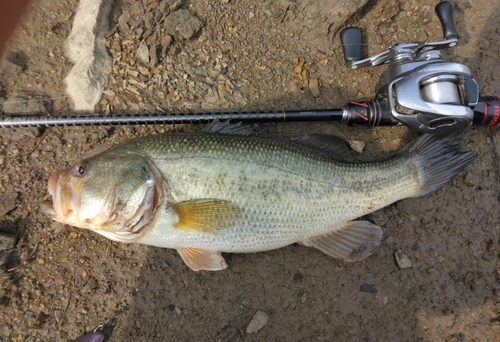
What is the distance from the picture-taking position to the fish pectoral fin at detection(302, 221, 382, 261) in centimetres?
277

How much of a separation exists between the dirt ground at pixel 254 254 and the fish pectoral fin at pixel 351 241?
196 millimetres

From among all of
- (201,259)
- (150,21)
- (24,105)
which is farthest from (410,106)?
(24,105)

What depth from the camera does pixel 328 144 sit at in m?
2.81

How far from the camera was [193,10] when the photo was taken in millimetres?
3219

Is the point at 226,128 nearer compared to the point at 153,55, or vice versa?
the point at 226,128

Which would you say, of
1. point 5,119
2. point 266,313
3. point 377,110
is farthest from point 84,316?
point 377,110

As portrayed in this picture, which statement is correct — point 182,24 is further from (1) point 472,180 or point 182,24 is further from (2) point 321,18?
(1) point 472,180

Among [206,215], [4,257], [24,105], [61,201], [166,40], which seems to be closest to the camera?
[61,201]

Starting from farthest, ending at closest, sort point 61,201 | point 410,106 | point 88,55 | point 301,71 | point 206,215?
point 301,71 → point 88,55 → point 410,106 → point 206,215 → point 61,201

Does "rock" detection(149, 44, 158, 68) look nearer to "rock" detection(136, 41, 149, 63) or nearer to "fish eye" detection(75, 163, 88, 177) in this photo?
"rock" detection(136, 41, 149, 63)

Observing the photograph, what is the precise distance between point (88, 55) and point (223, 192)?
6.23ft

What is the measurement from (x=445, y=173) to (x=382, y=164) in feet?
2.08

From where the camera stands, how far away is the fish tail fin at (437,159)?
280cm

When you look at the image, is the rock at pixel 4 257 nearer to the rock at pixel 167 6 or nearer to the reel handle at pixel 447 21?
the rock at pixel 167 6
